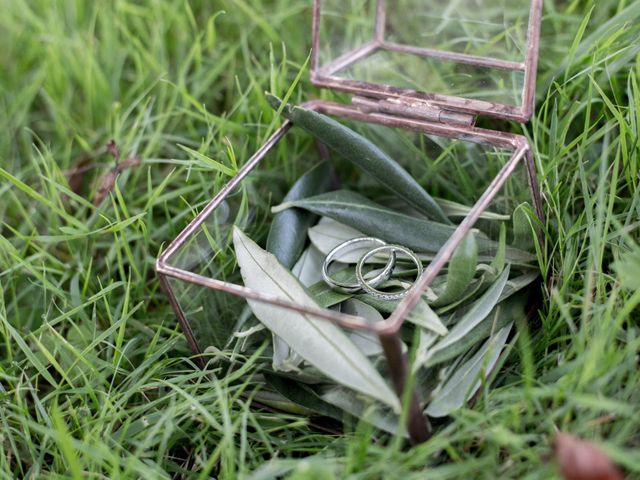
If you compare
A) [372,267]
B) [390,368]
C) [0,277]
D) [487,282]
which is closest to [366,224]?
[372,267]

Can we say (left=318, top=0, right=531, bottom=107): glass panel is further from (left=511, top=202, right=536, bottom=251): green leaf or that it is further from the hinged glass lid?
(left=511, top=202, right=536, bottom=251): green leaf

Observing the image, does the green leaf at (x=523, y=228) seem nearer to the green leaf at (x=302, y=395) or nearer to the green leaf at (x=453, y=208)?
the green leaf at (x=453, y=208)

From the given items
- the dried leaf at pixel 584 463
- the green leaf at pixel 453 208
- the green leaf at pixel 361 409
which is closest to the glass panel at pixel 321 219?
the green leaf at pixel 453 208

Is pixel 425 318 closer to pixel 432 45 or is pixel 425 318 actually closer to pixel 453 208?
pixel 453 208

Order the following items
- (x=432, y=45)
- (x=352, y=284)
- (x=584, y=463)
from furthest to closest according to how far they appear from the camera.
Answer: (x=432, y=45)
(x=352, y=284)
(x=584, y=463)

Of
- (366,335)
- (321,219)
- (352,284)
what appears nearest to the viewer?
(366,335)

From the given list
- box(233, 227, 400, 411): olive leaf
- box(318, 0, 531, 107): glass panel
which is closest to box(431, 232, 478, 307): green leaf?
box(233, 227, 400, 411): olive leaf

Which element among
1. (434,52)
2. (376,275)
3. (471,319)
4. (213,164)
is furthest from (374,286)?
(434,52)
